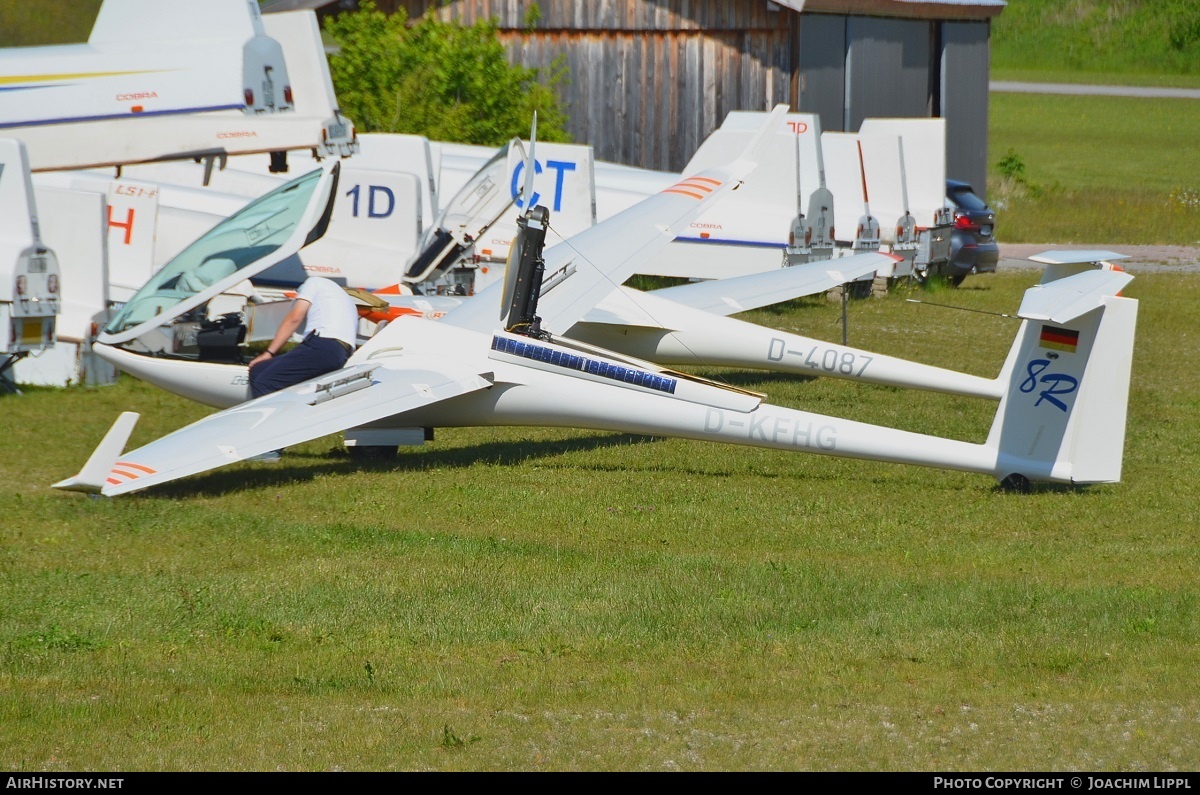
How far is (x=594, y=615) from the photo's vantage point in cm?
778

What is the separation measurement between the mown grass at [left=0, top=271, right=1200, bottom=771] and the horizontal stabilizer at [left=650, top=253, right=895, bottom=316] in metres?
2.53

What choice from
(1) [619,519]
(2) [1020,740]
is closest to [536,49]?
(1) [619,519]

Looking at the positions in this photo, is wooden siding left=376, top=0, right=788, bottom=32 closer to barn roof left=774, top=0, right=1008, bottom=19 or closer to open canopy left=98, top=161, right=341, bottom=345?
barn roof left=774, top=0, right=1008, bottom=19

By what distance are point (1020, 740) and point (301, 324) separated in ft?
25.7

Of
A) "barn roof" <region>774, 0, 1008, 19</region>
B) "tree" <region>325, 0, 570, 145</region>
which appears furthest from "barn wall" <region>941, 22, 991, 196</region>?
"tree" <region>325, 0, 570, 145</region>

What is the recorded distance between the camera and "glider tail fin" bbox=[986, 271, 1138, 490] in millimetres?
9594

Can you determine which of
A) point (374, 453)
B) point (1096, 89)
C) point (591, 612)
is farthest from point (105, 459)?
point (1096, 89)

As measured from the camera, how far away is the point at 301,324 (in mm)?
12109

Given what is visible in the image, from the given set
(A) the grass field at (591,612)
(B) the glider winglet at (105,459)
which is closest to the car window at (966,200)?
(A) the grass field at (591,612)

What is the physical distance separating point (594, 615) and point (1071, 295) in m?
3.96

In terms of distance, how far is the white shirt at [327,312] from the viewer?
11914 millimetres

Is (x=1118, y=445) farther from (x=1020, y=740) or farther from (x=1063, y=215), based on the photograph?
(x=1063, y=215)

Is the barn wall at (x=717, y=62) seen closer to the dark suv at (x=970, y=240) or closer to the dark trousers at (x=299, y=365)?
the dark suv at (x=970, y=240)

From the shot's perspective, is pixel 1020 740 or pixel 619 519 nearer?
pixel 1020 740
